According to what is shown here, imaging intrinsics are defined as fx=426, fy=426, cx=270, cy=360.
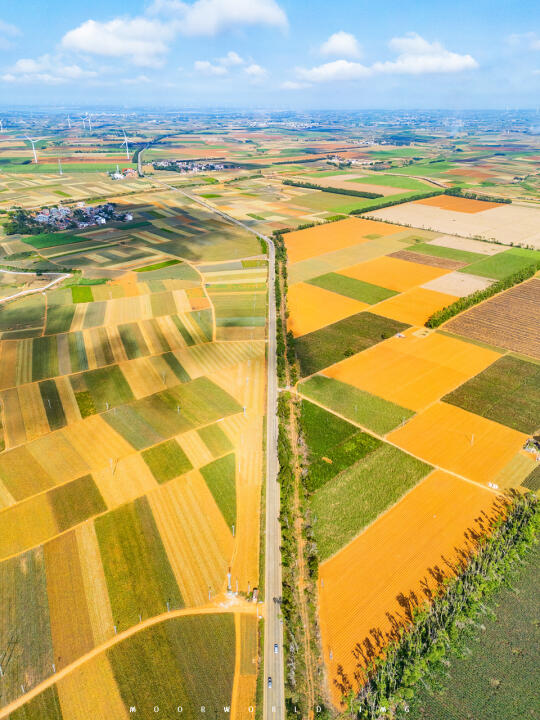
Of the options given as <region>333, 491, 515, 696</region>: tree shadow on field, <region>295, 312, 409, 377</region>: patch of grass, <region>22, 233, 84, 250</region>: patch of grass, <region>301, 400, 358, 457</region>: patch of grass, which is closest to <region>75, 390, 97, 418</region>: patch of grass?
<region>301, 400, 358, 457</region>: patch of grass

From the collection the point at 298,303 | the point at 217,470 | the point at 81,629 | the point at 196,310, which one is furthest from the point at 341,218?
the point at 81,629

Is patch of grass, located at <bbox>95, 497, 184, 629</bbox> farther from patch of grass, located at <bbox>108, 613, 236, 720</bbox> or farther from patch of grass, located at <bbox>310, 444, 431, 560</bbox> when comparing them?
patch of grass, located at <bbox>310, 444, 431, 560</bbox>

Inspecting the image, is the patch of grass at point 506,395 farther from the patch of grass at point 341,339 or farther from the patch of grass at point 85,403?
the patch of grass at point 85,403

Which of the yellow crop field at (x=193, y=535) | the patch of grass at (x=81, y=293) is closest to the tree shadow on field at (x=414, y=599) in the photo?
the yellow crop field at (x=193, y=535)

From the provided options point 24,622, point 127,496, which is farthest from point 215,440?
point 24,622

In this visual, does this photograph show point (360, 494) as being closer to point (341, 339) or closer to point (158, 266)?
point (341, 339)

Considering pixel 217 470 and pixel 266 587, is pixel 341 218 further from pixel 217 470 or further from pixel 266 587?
pixel 266 587
